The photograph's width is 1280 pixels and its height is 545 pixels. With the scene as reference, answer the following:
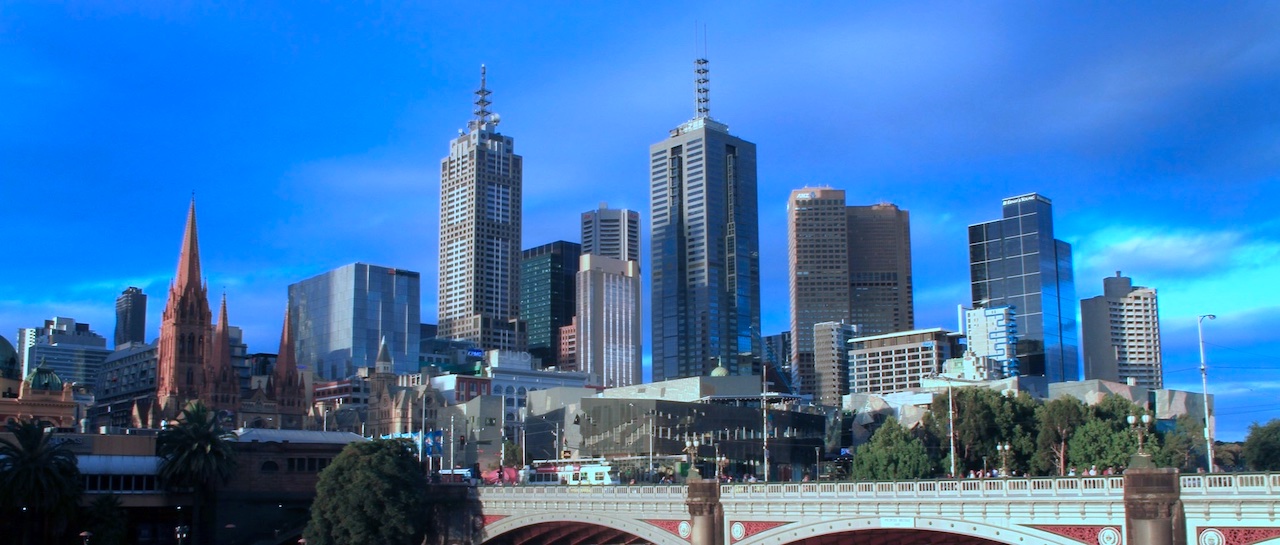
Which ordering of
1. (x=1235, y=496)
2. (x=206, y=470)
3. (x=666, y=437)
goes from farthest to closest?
(x=666, y=437) → (x=206, y=470) → (x=1235, y=496)

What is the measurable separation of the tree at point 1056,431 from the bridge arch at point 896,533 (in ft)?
194

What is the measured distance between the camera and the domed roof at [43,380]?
138375 millimetres

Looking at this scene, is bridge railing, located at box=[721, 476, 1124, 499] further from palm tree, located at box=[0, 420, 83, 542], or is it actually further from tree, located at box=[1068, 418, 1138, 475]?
palm tree, located at box=[0, 420, 83, 542]

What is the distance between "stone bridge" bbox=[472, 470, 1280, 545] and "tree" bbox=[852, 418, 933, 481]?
142 feet

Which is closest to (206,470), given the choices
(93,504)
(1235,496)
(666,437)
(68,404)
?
(93,504)

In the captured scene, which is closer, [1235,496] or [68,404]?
[1235,496]

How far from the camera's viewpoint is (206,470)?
109000mm

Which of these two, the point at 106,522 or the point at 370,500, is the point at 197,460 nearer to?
the point at 106,522

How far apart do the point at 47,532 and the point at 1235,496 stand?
89748 mm

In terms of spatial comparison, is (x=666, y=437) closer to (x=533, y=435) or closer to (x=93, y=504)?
(x=533, y=435)

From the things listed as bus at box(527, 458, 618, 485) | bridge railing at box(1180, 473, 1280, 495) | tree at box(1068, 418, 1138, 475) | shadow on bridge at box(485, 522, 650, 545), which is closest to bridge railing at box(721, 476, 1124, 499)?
bridge railing at box(1180, 473, 1280, 495)

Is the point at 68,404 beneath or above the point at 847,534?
above

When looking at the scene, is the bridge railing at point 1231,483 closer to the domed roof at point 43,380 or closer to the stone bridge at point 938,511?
the stone bridge at point 938,511

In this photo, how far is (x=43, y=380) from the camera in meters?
140
